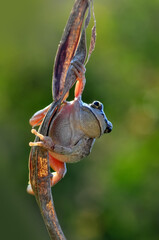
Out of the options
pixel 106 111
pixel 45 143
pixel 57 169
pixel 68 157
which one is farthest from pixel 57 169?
pixel 106 111

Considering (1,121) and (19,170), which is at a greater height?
(1,121)

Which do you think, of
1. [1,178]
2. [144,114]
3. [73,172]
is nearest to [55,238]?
[1,178]

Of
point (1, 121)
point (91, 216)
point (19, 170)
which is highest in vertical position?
point (1, 121)

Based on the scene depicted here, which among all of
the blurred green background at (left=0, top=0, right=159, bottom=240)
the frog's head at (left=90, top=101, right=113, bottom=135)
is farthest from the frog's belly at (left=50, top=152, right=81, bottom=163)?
the blurred green background at (left=0, top=0, right=159, bottom=240)

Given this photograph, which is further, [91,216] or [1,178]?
[91,216]

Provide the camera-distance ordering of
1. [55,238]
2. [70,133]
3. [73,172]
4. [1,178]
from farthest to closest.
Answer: [73,172] < [1,178] < [70,133] < [55,238]

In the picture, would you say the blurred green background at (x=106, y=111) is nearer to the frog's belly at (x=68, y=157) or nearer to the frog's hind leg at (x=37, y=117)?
the frog's hind leg at (x=37, y=117)

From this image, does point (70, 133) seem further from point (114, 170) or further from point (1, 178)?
point (114, 170)

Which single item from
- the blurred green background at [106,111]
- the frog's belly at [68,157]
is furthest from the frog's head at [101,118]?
the blurred green background at [106,111]
